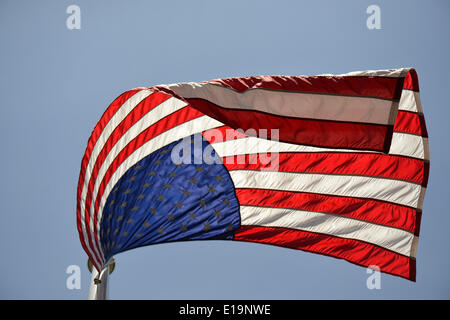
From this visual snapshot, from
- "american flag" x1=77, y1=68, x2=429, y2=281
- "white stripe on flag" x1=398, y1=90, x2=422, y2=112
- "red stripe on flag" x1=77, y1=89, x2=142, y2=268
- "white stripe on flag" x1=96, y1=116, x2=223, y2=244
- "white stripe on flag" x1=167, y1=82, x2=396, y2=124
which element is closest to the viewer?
"white stripe on flag" x1=167, y1=82, x2=396, y2=124

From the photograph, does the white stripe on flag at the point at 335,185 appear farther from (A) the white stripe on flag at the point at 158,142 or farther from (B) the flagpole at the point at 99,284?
(B) the flagpole at the point at 99,284

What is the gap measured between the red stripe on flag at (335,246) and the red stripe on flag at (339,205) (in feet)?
1.55

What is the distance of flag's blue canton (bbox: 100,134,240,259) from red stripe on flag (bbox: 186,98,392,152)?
3072 mm

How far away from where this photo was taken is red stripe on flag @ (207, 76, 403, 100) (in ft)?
23.7

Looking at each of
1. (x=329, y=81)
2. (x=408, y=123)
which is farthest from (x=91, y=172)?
(x=408, y=123)

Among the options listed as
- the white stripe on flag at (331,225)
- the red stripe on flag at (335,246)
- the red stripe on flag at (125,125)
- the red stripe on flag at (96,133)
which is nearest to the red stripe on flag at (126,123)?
the red stripe on flag at (125,125)

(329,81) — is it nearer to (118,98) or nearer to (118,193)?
(118,98)

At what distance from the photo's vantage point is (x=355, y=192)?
31.4 ft

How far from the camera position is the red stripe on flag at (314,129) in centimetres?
→ 715

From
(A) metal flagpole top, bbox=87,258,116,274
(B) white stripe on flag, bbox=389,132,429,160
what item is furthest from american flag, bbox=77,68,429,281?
(A) metal flagpole top, bbox=87,258,116,274

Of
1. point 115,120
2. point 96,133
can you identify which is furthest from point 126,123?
point 96,133

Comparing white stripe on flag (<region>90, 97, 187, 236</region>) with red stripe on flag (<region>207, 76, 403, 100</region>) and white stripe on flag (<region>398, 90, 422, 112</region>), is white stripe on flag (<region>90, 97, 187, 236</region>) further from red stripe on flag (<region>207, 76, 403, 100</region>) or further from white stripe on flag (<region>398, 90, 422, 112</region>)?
white stripe on flag (<region>398, 90, 422, 112</region>)

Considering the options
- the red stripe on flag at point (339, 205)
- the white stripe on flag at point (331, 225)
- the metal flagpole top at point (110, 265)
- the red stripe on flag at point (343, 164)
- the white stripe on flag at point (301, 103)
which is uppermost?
the white stripe on flag at point (301, 103)

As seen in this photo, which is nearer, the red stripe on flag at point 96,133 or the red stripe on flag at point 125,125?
the red stripe on flag at point 96,133
